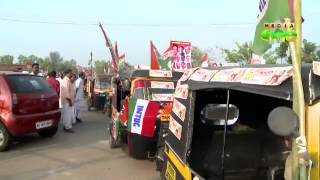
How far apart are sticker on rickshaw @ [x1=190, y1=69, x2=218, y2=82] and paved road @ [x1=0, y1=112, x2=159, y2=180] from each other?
308cm

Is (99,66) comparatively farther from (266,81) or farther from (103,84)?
(266,81)

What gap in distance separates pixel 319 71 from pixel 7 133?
7715mm

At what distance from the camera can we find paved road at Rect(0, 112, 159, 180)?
7.36 meters

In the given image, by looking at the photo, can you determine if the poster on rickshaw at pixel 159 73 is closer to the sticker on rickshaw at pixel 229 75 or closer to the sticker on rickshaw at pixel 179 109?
the sticker on rickshaw at pixel 179 109

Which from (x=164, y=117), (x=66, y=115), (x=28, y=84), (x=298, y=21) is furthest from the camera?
(x=66, y=115)

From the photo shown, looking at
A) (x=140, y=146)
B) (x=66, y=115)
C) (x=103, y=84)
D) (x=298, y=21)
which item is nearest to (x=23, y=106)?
(x=66, y=115)

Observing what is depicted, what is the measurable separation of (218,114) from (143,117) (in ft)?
9.76

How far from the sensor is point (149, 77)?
30.5ft

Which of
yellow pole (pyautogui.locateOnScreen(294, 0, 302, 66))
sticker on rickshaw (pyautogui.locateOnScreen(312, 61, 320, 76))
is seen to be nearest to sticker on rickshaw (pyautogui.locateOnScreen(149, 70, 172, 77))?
yellow pole (pyautogui.locateOnScreen(294, 0, 302, 66))

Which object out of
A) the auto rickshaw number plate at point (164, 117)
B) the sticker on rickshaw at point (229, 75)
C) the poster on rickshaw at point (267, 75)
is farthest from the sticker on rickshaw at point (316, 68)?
the auto rickshaw number plate at point (164, 117)

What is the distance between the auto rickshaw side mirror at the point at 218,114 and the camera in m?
4.85

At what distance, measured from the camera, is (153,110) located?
776 cm

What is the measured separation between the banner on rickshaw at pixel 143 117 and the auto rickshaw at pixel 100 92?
10.3m

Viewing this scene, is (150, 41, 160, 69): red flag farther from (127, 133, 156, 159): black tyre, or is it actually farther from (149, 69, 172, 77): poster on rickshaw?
(127, 133, 156, 159): black tyre
